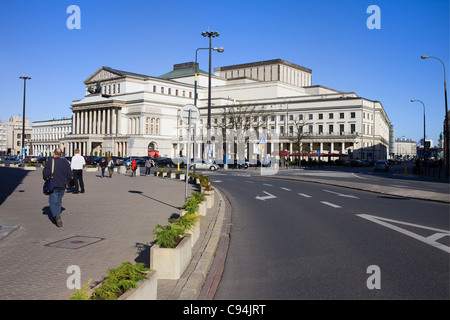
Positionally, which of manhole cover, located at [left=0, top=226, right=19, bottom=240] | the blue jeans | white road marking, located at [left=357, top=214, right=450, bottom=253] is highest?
the blue jeans

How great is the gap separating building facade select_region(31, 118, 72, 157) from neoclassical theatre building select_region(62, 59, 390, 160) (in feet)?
74.1

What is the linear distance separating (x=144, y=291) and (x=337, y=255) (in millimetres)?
4454

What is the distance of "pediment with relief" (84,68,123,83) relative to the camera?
121 meters

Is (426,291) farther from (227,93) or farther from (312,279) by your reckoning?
(227,93)

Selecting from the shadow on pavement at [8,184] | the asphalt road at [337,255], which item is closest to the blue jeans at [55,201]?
the asphalt road at [337,255]

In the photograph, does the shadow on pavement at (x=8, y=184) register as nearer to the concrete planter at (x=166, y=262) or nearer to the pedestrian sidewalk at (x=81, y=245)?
the pedestrian sidewalk at (x=81, y=245)

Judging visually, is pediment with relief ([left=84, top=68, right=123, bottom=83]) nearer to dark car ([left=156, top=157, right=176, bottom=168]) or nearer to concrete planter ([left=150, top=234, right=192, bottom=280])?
dark car ([left=156, top=157, right=176, bottom=168])

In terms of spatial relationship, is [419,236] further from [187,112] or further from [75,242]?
[187,112]

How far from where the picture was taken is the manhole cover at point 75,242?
8.48 metres

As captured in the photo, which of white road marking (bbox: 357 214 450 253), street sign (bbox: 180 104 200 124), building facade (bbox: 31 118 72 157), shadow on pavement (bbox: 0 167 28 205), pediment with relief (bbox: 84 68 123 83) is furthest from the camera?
building facade (bbox: 31 118 72 157)

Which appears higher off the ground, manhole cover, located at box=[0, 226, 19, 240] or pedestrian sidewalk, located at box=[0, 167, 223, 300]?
manhole cover, located at box=[0, 226, 19, 240]

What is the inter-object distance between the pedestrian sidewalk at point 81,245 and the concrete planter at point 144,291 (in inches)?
16.9

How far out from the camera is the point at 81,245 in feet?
28.1

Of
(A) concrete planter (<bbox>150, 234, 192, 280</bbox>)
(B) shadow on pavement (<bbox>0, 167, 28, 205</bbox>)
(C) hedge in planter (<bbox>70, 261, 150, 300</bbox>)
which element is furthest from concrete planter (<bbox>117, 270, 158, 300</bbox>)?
(B) shadow on pavement (<bbox>0, 167, 28, 205</bbox>)
